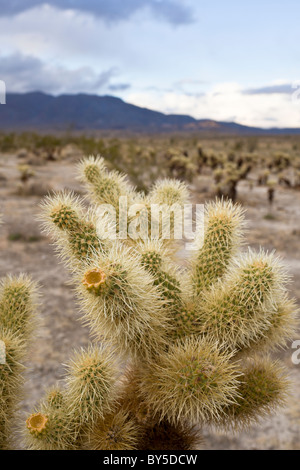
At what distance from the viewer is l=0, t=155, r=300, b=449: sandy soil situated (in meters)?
4.18

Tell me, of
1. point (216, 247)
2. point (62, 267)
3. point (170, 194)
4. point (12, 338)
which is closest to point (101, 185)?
point (170, 194)

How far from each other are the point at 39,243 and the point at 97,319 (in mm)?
7755

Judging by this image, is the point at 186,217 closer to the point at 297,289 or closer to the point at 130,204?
the point at 130,204

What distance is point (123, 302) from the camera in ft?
5.20

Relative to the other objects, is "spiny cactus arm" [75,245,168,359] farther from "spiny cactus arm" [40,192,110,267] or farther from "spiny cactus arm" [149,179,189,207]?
"spiny cactus arm" [149,179,189,207]

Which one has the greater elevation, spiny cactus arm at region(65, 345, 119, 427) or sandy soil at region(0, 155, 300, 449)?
spiny cactus arm at region(65, 345, 119, 427)

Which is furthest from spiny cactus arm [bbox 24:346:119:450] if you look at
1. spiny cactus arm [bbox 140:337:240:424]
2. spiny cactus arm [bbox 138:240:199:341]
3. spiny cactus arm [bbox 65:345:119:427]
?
spiny cactus arm [bbox 138:240:199:341]

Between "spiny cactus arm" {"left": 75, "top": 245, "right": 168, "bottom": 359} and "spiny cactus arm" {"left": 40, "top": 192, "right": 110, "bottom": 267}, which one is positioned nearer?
"spiny cactus arm" {"left": 75, "top": 245, "right": 168, "bottom": 359}

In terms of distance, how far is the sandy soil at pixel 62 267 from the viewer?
4180 millimetres

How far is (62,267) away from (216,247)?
20.2ft

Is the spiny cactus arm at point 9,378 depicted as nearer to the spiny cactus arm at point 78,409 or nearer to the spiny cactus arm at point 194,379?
the spiny cactus arm at point 78,409

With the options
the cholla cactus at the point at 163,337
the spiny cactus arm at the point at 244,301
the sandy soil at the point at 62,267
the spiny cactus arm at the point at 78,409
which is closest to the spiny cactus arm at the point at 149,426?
the cholla cactus at the point at 163,337

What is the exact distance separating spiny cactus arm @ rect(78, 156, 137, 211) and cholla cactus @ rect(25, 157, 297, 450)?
0.18 metres
